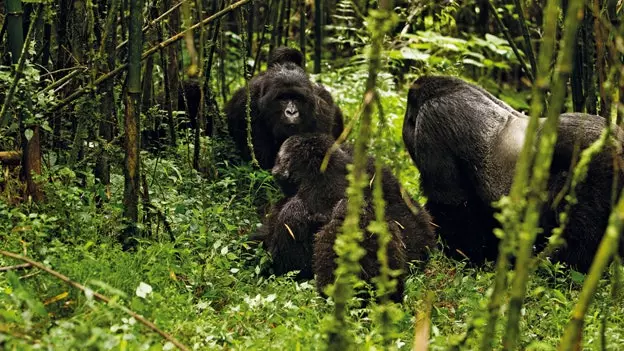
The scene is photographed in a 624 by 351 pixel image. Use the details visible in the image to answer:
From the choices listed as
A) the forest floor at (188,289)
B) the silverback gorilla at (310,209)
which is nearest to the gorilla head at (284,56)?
the forest floor at (188,289)

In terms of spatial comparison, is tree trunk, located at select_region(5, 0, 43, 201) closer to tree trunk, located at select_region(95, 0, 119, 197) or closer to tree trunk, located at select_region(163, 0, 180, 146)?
tree trunk, located at select_region(95, 0, 119, 197)

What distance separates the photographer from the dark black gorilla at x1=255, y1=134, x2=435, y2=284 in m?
5.16

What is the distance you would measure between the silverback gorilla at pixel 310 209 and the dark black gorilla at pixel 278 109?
176 cm

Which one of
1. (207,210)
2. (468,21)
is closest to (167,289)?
(207,210)

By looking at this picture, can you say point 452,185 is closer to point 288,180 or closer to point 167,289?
point 288,180

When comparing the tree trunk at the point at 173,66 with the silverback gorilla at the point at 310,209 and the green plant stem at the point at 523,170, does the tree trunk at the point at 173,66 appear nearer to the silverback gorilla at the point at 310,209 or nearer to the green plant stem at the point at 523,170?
the silverback gorilla at the point at 310,209

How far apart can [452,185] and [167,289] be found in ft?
8.81

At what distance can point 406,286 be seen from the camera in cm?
480

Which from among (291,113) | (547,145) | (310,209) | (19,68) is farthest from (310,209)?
(547,145)

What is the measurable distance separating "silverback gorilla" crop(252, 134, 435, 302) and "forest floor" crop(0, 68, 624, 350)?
188 millimetres

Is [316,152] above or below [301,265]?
above

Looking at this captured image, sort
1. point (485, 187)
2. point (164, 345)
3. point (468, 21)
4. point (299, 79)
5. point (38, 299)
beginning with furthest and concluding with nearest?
point (468, 21) → point (299, 79) → point (485, 187) → point (38, 299) → point (164, 345)

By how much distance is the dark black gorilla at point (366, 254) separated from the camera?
4496 mm

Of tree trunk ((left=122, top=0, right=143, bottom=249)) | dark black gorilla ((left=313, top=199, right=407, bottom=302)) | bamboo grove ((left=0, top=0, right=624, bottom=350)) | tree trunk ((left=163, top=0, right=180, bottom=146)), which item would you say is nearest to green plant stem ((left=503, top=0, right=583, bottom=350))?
bamboo grove ((left=0, top=0, right=624, bottom=350))
